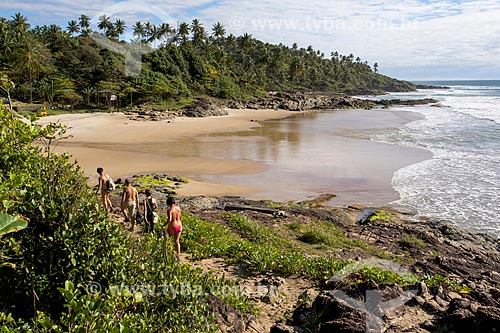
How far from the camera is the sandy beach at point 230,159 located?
18.2 m

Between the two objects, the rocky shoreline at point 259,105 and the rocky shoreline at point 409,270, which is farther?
the rocky shoreline at point 259,105

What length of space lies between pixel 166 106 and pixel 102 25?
1520 inches

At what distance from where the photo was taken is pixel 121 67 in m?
58.0

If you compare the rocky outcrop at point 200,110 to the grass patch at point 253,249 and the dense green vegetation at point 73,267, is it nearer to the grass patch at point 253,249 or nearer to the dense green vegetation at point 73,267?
the grass patch at point 253,249

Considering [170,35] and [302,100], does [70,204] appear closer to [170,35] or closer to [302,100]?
[302,100]

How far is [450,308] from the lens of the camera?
597 cm

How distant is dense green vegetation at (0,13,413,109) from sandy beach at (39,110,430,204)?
1225 centimetres

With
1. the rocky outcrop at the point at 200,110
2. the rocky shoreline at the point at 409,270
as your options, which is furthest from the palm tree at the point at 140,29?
the rocky shoreline at the point at 409,270

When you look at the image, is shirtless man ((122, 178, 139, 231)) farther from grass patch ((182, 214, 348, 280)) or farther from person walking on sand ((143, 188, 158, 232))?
grass patch ((182, 214, 348, 280))

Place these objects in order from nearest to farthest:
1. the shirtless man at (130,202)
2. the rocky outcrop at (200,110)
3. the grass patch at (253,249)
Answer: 1. the grass patch at (253,249)
2. the shirtless man at (130,202)
3. the rocky outcrop at (200,110)

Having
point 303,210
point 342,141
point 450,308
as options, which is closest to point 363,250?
point 303,210

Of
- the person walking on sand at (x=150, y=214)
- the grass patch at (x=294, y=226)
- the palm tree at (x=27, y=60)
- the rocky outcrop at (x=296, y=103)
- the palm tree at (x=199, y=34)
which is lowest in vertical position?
the grass patch at (x=294, y=226)

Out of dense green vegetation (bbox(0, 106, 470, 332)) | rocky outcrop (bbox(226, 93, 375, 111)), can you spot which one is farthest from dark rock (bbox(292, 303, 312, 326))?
rocky outcrop (bbox(226, 93, 375, 111))

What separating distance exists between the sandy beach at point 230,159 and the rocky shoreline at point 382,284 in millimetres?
3397
